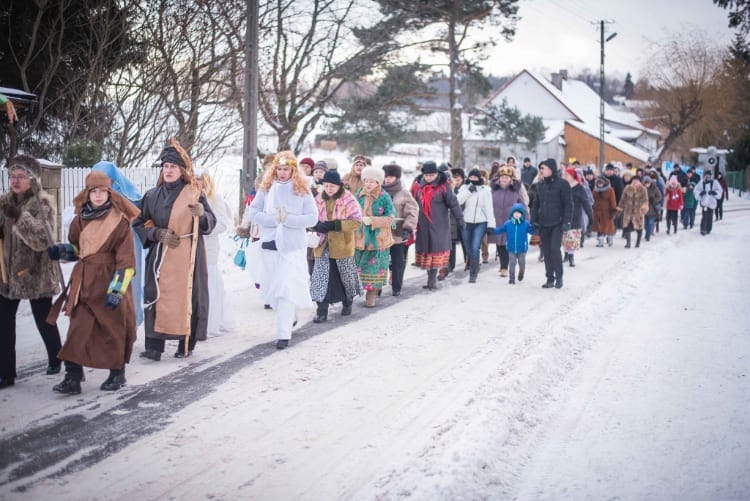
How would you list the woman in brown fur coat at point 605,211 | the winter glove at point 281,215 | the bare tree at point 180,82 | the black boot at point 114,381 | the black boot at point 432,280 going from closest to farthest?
the black boot at point 114,381
the winter glove at point 281,215
the black boot at point 432,280
the bare tree at point 180,82
the woman in brown fur coat at point 605,211

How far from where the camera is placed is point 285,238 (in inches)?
301

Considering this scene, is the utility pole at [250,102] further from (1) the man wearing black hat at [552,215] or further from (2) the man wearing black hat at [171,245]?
(2) the man wearing black hat at [171,245]

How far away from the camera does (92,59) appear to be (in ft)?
46.7

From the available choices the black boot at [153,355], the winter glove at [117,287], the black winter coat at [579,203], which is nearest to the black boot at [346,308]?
the black boot at [153,355]

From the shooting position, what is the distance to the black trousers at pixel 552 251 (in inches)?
465

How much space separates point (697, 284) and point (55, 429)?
10.2m

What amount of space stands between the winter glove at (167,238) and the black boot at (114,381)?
3.95 ft

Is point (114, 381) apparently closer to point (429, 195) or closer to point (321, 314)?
point (321, 314)

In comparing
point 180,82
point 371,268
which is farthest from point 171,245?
point 180,82

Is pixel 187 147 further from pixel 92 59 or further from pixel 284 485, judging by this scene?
pixel 284 485

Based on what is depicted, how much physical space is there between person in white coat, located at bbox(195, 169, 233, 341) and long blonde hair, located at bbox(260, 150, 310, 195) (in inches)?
20.7

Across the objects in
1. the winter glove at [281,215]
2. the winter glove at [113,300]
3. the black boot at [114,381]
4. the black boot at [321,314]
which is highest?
the winter glove at [281,215]

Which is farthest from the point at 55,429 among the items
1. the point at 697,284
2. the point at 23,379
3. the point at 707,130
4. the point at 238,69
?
the point at 707,130

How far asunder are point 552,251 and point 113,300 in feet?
25.4
